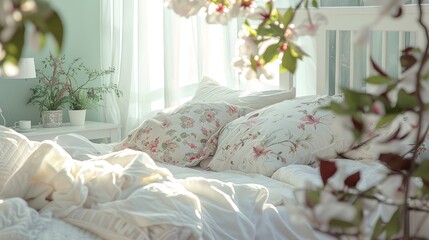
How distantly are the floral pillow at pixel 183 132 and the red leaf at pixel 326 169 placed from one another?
2673 mm

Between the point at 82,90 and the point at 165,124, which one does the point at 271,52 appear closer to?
the point at 165,124

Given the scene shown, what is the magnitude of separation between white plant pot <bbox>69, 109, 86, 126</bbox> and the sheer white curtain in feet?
0.99

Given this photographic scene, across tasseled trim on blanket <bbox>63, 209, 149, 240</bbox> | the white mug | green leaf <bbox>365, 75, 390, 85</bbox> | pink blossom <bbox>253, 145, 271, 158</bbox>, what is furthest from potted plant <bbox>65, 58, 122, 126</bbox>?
green leaf <bbox>365, 75, 390, 85</bbox>

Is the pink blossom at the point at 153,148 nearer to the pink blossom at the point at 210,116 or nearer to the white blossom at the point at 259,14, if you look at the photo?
the pink blossom at the point at 210,116

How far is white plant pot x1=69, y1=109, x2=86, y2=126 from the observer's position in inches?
184

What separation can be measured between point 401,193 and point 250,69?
0.82 ft

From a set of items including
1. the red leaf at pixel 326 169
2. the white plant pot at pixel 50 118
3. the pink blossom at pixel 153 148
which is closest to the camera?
the red leaf at pixel 326 169

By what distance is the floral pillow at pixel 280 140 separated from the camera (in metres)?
3.11

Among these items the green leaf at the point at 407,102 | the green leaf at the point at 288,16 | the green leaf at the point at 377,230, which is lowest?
the green leaf at the point at 377,230

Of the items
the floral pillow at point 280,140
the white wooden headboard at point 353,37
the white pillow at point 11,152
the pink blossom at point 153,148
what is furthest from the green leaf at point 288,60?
the pink blossom at point 153,148

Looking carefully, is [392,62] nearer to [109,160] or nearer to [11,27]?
[109,160]

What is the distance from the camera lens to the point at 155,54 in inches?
193

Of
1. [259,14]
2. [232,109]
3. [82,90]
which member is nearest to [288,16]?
[259,14]

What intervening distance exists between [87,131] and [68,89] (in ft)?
1.06
